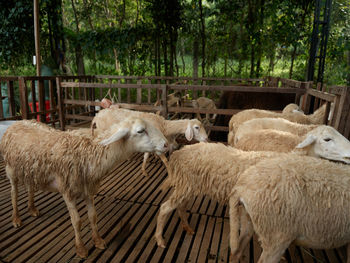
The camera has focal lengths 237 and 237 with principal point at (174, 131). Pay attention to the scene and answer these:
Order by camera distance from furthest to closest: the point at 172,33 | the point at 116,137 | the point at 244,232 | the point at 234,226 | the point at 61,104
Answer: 1. the point at 172,33
2. the point at 61,104
3. the point at 116,137
4. the point at 244,232
5. the point at 234,226

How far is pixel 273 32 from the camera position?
28.1ft

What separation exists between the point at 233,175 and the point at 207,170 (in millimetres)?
253

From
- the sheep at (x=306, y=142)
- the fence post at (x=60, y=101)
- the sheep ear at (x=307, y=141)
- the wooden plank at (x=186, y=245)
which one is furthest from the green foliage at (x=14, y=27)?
the sheep ear at (x=307, y=141)

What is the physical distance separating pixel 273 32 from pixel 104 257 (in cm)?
899

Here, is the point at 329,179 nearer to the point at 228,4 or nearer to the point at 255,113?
the point at 255,113

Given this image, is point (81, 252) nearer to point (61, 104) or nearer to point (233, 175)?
point (233, 175)

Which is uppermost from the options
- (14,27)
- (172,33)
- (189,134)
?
(172,33)

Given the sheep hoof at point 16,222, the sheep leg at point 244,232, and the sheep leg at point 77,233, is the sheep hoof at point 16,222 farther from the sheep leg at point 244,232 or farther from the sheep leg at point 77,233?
the sheep leg at point 244,232

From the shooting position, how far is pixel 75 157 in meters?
2.31

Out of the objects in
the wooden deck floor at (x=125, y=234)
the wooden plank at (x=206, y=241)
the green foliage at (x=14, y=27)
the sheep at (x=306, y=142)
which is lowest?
the wooden deck floor at (x=125, y=234)

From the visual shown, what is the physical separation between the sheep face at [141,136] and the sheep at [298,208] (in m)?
1.02

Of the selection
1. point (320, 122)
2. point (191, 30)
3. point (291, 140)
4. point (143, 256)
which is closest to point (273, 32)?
point (191, 30)

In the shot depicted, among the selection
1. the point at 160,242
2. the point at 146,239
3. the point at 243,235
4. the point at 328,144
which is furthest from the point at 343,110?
the point at 146,239

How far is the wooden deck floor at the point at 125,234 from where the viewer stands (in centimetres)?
229
